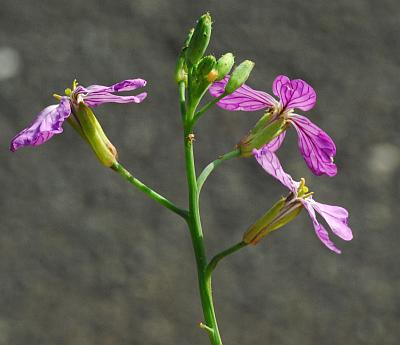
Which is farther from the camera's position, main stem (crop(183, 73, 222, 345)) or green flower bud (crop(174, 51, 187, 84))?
green flower bud (crop(174, 51, 187, 84))

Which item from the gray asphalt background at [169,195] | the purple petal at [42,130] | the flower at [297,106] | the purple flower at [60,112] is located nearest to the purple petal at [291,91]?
the flower at [297,106]

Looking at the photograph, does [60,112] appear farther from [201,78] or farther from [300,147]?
[300,147]

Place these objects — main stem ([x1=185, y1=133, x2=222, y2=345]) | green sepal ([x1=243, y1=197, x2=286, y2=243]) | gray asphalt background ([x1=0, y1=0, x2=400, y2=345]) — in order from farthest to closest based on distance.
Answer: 1. gray asphalt background ([x1=0, y1=0, x2=400, y2=345])
2. green sepal ([x1=243, y1=197, x2=286, y2=243])
3. main stem ([x1=185, y1=133, x2=222, y2=345])

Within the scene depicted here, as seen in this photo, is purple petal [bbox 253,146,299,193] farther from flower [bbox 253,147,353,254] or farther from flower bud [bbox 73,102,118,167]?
flower bud [bbox 73,102,118,167]

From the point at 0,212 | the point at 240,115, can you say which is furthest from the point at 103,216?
the point at 240,115

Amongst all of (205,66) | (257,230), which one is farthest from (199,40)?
(257,230)

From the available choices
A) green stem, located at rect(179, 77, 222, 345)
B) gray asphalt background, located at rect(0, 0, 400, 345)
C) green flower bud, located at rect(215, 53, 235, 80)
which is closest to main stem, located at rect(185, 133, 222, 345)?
green stem, located at rect(179, 77, 222, 345)

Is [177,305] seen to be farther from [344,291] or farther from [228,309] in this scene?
[344,291]
